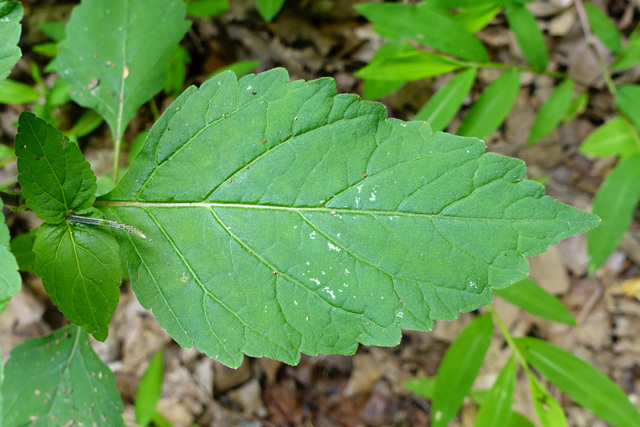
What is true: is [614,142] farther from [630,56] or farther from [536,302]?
[536,302]

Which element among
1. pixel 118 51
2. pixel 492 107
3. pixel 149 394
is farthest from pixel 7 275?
pixel 492 107

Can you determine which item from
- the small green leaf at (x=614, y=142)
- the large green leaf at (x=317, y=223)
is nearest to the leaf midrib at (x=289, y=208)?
the large green leaf at (x=317, y=223)

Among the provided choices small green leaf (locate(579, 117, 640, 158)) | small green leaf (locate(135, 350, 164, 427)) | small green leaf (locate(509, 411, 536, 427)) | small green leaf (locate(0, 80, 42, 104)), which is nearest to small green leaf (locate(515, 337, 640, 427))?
small green leaf (locate(509, 411, 536, 427))

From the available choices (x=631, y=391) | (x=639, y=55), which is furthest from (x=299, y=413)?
(x=639, y=55)

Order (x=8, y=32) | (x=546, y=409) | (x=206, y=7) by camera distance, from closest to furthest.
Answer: (x=8, y=32) < (x=546, y=409) < (x=206, y=7)

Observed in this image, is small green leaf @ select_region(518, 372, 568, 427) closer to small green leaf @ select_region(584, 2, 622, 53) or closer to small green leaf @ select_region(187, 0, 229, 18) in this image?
small green leaf @ select_region(584, 2, 622, 53)

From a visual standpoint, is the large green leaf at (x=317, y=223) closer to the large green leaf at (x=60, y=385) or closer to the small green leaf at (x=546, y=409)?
the large green leaf at (x=60, y=385)
